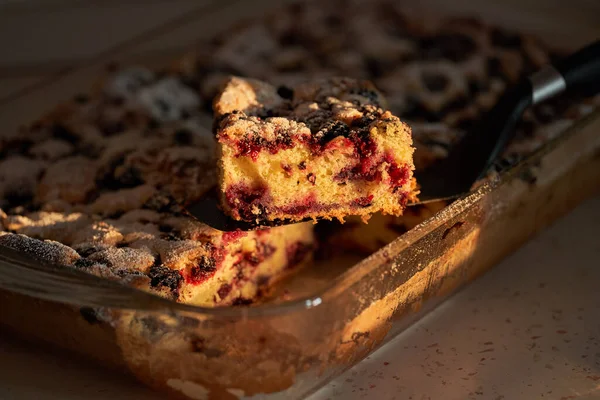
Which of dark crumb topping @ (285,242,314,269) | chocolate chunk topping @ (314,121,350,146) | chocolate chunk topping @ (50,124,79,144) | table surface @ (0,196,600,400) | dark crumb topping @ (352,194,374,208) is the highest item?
chocolate chunk topping @ (50,124,79,144)

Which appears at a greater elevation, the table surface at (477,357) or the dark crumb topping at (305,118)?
the dark crumb topping at (305,118)

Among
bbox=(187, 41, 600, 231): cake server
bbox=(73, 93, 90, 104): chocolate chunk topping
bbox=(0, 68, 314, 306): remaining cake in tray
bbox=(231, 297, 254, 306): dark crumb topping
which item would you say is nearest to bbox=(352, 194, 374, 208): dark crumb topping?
bbox=(187, 41, 600, 231): cake server

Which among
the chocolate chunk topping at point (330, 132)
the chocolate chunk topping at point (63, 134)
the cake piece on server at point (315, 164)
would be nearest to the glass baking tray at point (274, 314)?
the cake piece on server at point (315, 164)

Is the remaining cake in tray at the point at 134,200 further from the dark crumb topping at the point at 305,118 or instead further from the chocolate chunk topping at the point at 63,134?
the dark crumb topping at the point at 305,118

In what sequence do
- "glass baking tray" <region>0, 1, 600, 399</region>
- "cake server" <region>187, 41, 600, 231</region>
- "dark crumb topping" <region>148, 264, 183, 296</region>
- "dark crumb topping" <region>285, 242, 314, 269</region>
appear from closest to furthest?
1. "glass baking tray" <region>0, 1, 600, 399</region>
2. "dark crumb topping" <region>148, 264, 183, 296</region>
3. "cake server" <region>187, 41, 600, 231</region>
4. "dark crumb topping" <region>285, 242, 314, 269</region>

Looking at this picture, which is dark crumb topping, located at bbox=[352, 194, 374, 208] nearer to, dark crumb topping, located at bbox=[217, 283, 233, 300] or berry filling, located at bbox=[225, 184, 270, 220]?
berry filling, located at bbox=[225, 184, 270, 220]

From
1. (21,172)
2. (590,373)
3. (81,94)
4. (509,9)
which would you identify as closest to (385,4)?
(509,9)

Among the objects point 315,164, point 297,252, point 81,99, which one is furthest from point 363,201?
point 81,99

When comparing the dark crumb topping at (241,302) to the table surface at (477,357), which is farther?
the dark crumb topping at (241,302)
